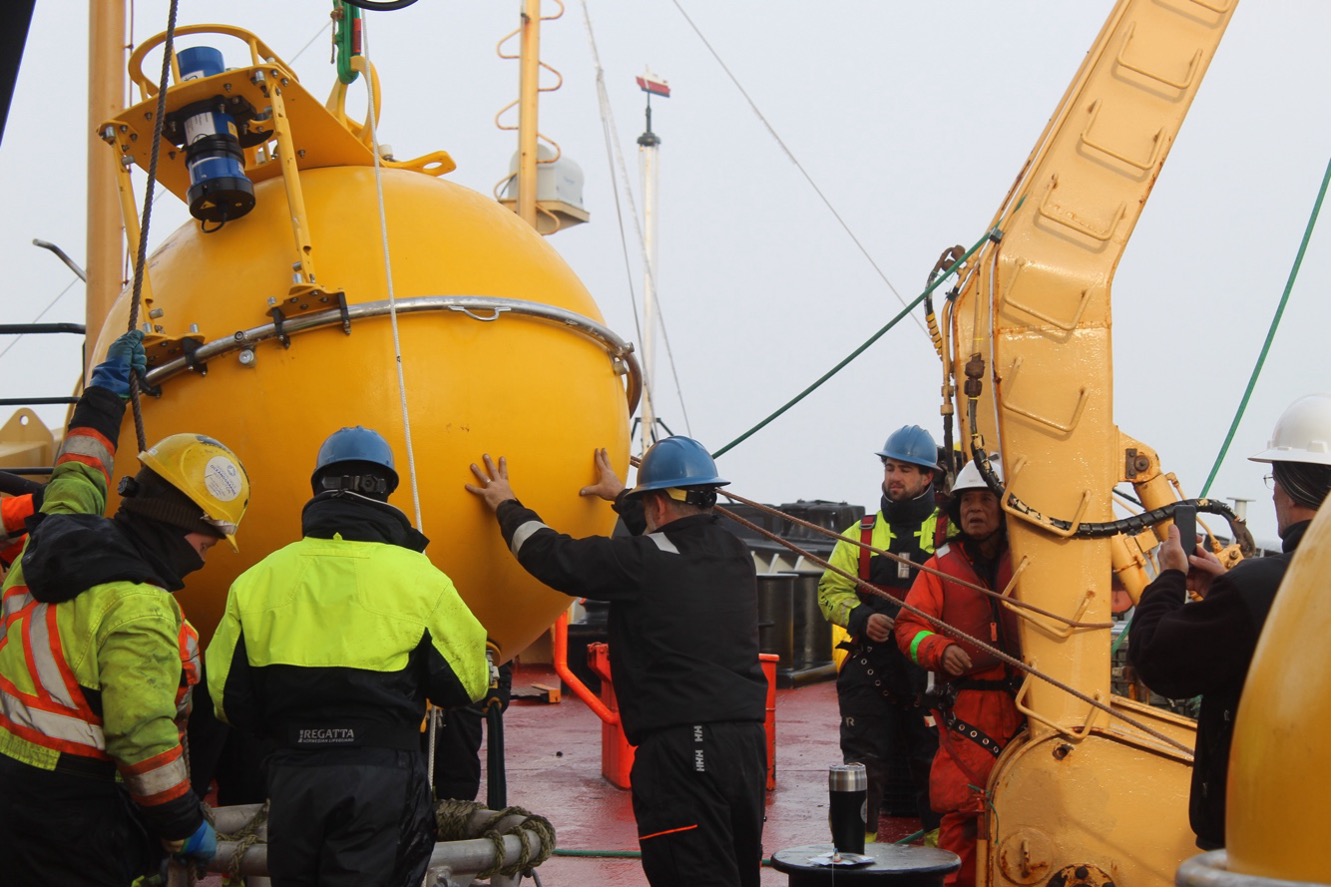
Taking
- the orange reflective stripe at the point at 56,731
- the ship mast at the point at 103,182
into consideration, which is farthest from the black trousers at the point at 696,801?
the ship mast at the point at 103,182

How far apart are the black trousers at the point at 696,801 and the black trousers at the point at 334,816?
969 millimetres

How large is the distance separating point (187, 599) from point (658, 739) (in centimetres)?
153

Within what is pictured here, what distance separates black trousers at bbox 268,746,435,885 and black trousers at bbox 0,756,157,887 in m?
0.40

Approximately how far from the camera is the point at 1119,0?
5371 mm

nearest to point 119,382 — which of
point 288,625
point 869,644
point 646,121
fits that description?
point 288,625

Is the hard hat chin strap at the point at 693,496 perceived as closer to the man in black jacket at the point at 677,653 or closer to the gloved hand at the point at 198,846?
the man in black jacket at the point at 677,653

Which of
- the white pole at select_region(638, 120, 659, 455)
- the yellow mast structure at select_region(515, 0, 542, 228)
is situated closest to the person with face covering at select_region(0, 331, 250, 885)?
the yellow mast structure at select_region(515, 0, 542, 228)

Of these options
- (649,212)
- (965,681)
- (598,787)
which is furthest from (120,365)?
(649,212)

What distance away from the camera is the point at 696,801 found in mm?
4195

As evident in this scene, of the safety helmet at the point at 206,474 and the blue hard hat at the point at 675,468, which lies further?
the blue hard hat at the point at 675,468

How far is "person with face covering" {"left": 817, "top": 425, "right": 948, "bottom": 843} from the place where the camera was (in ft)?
20.1

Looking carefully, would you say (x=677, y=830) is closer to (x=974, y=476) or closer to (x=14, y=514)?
(x=974, y=476)

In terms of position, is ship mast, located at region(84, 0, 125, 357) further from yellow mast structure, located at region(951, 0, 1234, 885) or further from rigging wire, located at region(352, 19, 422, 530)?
yellow mast structure, located at region(951, 0, 1234, 885)

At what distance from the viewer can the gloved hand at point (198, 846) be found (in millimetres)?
3463
